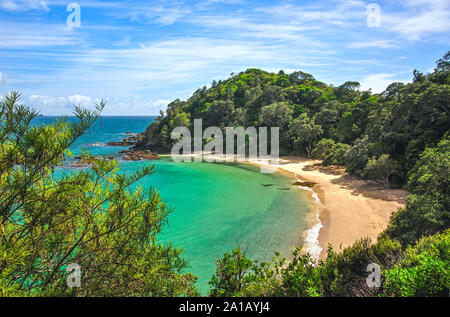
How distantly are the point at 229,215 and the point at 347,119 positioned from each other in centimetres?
2781

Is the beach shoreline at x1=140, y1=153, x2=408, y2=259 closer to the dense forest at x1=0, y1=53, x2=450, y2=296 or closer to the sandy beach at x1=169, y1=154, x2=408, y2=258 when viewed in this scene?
the sandy beach at x1=169, y1=154, x2=408, y2=258

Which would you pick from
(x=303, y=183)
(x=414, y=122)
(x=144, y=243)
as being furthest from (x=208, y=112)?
(x=144, y=243)

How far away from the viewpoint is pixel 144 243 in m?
7.09

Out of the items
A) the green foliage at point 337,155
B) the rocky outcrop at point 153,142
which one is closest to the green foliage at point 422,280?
the green foliage at point 337,155

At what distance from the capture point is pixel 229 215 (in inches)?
842

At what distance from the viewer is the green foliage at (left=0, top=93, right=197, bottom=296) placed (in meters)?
5.11

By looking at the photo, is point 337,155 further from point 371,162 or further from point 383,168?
point 383,168

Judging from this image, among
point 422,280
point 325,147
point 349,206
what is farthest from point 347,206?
point 325,147

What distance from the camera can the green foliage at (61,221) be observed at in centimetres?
511

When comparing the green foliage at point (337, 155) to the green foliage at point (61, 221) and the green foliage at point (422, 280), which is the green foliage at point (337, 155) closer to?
the green foliage at point (422, 280)

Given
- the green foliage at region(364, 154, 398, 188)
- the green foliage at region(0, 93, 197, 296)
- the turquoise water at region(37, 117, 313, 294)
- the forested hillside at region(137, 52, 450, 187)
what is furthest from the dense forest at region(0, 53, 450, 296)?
the forested hillside at region(137, 52, 450, 187)

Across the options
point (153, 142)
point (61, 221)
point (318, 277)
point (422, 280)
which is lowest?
point (318, 277)
